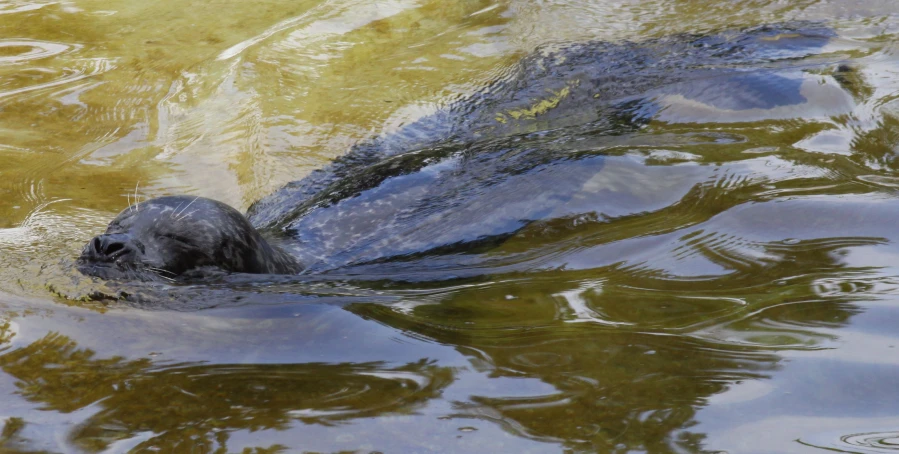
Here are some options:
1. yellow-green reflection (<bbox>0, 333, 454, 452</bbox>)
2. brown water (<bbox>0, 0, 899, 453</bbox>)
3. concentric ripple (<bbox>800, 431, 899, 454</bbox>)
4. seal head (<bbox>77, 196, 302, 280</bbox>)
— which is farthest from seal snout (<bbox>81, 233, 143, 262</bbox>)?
concentric ripple (<bbox>800, 431, 899, 454</bbox>)

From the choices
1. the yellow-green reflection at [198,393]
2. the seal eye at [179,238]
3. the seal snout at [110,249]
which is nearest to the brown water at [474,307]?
the yellow-green reflection at [198,393]

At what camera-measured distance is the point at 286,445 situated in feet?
5.50

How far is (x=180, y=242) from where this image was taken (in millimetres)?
3371

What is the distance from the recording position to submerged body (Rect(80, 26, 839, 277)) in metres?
3.45

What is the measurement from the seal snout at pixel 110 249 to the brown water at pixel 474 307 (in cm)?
12

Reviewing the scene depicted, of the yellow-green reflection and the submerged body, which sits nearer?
the yellow-green reflection

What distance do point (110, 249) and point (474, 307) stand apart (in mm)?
1509

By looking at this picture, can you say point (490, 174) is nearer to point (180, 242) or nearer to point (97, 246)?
point (180, 242)

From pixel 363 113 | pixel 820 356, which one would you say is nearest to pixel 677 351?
pixel 820 356

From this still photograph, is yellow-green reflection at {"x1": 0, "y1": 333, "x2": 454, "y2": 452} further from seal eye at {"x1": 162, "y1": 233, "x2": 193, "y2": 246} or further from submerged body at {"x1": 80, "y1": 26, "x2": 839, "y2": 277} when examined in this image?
seal eye at {"x1": 162, "y1": 233, "x2": 193, "y2": 246}

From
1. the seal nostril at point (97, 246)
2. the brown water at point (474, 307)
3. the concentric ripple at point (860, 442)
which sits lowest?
the concentric ripple at point (860, 442)

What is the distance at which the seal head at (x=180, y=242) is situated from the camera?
3129 millimetres

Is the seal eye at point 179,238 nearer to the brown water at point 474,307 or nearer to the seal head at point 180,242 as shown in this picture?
the seal head at point 180,242

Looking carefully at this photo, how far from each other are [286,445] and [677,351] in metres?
1.01
